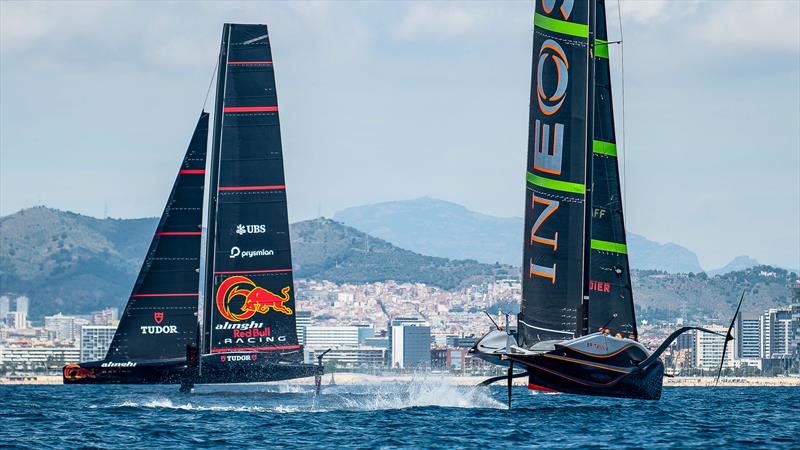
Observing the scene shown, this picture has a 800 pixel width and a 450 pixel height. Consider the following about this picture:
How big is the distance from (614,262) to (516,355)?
4994mm

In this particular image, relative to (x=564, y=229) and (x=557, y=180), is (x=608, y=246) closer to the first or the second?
(x=564, y=229)

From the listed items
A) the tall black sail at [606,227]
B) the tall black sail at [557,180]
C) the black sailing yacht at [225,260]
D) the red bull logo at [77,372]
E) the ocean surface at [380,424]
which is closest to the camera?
the ocean surface at [380,424]

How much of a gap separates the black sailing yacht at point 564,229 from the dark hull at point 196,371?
1277cm

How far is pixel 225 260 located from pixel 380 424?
45.7 feet

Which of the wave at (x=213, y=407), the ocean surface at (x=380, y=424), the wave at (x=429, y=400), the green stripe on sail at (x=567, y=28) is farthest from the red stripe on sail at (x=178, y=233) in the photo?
the green stripe on sail at (x=567, y=28)

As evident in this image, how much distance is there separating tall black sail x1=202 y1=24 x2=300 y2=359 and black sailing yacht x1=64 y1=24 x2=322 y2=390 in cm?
4

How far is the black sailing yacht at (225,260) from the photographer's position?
5669cm

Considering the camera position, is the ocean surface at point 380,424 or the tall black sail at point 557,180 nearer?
the ocean surface at point 380,424

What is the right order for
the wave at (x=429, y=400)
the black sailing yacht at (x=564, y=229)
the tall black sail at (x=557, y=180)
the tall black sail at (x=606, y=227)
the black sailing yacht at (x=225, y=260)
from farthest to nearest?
the black sailing yacht at (x=225, y=260) → the wave at (x=429, y=400) → the tall black sail at (x=606, y=227) → the tall black sail at (x=557, y=180) → the black sailing yacht at (x=564, y=229)

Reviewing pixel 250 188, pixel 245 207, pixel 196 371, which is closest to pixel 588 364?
pixel 245 207

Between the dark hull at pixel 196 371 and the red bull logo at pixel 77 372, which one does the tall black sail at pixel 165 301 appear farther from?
the red bull logo at pixel 77 372

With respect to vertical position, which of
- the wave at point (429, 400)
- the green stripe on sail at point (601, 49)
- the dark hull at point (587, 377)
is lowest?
the wave at point (429, 400)

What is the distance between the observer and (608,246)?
47.3 m

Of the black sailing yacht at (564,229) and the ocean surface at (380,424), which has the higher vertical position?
the black sailing yacht at (564,229)
